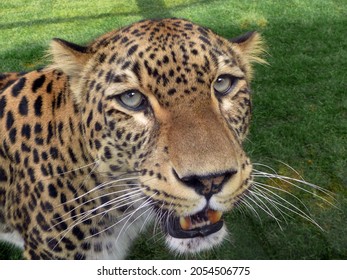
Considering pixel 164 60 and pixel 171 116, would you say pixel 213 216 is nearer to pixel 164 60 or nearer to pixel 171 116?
pixel 171 116

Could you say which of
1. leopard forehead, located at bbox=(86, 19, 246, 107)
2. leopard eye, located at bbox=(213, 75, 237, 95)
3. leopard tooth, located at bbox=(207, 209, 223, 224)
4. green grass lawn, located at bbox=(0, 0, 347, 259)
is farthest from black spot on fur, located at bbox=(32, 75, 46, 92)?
green grass lawn, located at bbox=(0, 0, 347, 259)

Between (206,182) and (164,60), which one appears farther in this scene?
(164,60)

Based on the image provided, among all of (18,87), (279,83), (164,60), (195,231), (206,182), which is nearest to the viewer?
(206,182)

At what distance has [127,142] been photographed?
4.93ft

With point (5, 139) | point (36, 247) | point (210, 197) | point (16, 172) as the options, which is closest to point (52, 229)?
point (36, 247)

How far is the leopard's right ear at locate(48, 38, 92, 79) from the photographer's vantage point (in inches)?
61.5

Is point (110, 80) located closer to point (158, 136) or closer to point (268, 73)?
point (158, 136)

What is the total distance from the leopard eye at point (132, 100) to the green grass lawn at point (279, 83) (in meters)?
1.15

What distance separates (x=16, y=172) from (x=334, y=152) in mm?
2024

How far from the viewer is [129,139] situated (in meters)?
1.50

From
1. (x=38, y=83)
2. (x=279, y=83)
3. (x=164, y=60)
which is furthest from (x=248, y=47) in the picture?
(x=279, y=83)

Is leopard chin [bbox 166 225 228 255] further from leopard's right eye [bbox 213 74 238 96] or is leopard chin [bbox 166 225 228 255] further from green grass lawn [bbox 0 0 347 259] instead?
green grass lawn [bbox 0 0 347 259]

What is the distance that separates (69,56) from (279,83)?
2.51m

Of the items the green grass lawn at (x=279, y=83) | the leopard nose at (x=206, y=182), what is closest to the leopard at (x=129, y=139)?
the leopard nose at (x=206, y=182)
